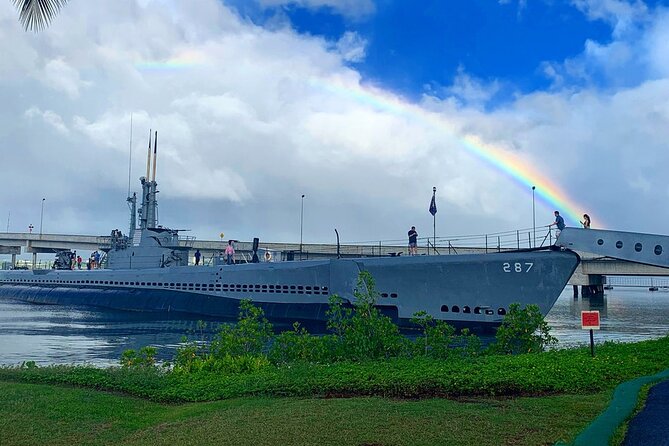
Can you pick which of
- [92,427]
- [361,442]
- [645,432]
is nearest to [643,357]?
[645,432]

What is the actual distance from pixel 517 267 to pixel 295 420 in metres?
19.0

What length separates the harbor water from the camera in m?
20.0

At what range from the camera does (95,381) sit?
10414mm

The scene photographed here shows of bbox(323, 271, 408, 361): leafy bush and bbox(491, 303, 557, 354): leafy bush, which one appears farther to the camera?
bbox(491, 303, 557, 354): leafy bush

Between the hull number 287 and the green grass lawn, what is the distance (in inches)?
623

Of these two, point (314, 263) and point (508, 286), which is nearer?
point (508, 286)

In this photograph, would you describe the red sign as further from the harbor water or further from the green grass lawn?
the harbor water

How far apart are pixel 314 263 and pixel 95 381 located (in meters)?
20.0

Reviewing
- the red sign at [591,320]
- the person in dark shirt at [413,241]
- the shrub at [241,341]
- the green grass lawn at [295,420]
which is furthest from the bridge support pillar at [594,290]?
the green grass lawn at [295,420]

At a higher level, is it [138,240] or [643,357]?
[138,240]

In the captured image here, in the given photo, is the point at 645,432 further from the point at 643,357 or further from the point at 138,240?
the point at 138,240

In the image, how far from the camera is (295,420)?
288 inches

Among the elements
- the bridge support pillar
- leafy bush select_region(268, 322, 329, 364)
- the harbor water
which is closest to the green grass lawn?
leafy bush select_region(268, 322, 329, 364)

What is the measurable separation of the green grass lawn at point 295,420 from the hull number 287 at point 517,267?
51.9 feet
